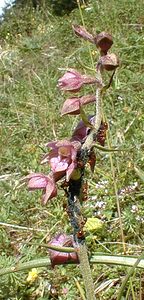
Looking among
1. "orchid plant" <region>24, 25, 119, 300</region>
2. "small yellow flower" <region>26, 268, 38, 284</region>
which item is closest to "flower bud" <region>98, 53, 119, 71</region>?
"orchid plant" <region>24, 25, 119, 300</region>

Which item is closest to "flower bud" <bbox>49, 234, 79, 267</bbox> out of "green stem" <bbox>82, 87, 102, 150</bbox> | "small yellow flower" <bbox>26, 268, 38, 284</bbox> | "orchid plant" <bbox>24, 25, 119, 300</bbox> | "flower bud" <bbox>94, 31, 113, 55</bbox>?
"orchid plant" <bbox>24, 25, 119, 300</bbox>

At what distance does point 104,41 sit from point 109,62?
0.09 ft

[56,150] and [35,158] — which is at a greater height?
[56,150]

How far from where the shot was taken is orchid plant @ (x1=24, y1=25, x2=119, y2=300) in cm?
64

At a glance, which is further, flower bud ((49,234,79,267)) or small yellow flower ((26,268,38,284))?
small yellow flower ((26,268,38,284))

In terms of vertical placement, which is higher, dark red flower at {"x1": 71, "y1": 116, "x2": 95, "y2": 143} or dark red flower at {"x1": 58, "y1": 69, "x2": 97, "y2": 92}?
dark red flower at {"x1": 58, "y1": 69, "x2": 97, "y2": 92}

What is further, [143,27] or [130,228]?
[143,27]

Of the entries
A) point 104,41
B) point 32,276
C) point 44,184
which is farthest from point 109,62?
point 32,276

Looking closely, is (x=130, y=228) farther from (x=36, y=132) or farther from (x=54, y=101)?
(x=54, y=101)

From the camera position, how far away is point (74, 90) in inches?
26.1

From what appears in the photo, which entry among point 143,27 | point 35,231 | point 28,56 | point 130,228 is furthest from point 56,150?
point 28,56

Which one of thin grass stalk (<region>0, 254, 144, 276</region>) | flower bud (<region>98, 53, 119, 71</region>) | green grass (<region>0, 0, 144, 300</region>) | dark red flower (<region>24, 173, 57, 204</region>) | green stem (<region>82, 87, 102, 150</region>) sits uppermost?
flower bud (<region>98, 53, 119, 71</region>)

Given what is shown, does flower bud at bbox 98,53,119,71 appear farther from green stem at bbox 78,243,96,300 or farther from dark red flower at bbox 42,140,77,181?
green stem at bbox 78,243,96,300

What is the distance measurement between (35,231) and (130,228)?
364 mm
